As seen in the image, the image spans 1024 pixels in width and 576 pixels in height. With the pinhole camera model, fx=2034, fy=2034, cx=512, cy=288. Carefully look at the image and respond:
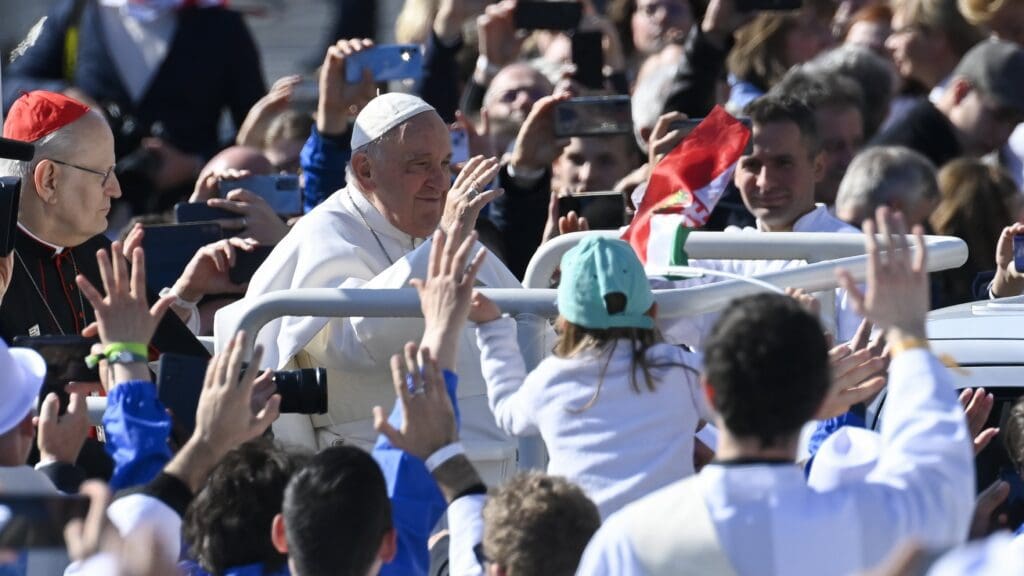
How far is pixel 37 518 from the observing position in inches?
114

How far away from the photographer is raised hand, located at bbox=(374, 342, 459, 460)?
3695 millimetres

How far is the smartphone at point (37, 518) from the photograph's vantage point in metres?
2.89

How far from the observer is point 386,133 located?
5711 mm

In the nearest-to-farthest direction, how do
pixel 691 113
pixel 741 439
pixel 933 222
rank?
pixel 741 439, pixel 933 222, pixel 691 113

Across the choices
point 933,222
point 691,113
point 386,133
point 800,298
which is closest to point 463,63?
point 691,113

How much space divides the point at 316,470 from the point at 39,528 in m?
0.60

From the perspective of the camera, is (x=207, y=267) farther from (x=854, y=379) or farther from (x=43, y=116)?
(x=854, y=379)

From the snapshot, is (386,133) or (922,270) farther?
(386,133)

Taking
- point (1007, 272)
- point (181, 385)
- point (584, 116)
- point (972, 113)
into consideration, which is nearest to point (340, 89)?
point (584, 116)

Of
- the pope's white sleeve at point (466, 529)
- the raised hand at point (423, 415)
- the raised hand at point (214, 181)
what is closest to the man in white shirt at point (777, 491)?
the pope's white sleeve at point (466, 529)

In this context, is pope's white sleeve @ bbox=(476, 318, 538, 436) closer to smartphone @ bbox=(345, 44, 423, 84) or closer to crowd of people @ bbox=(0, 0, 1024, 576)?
crowd of people @ bbox=(0, 0, 1024, 576)

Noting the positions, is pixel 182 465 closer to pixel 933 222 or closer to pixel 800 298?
pixel 800 298

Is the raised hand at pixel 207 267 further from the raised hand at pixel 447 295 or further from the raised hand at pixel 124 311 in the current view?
the raised hand at pixel 447 295

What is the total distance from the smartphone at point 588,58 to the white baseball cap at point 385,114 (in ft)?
6.83
